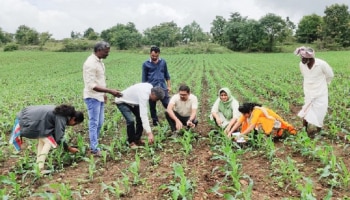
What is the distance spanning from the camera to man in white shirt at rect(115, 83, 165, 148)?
18.2 feet

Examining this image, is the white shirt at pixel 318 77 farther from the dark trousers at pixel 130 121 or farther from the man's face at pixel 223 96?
the dark trousers at pixel 130 121

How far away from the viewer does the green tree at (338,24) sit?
190 feet

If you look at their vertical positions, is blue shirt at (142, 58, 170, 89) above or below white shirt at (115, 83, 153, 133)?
above

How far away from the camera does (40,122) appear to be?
4.86 meters

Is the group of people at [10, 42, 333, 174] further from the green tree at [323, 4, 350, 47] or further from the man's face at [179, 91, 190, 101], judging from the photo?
the green tree at [323, 4, 350, 47]

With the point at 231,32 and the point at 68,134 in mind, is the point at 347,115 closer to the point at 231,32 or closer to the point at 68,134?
the point at 68,134

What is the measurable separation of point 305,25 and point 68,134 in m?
69.2

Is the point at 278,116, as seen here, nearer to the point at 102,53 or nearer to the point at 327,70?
the point at 327,70

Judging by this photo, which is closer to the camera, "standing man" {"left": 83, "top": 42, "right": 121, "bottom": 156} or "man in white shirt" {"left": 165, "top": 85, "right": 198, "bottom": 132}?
"standing man" {"left": 83, "top": 42, "right": 121, "bottom": 156}

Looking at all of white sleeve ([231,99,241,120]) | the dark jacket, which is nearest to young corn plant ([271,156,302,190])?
white sleeve ([231,99,241,120])

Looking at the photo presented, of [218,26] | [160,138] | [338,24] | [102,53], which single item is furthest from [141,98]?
[218,26]

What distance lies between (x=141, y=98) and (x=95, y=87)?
0.73 metres

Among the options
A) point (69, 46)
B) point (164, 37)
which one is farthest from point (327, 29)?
point (69, 46)

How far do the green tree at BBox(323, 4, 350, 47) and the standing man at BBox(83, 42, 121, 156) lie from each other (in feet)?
194
